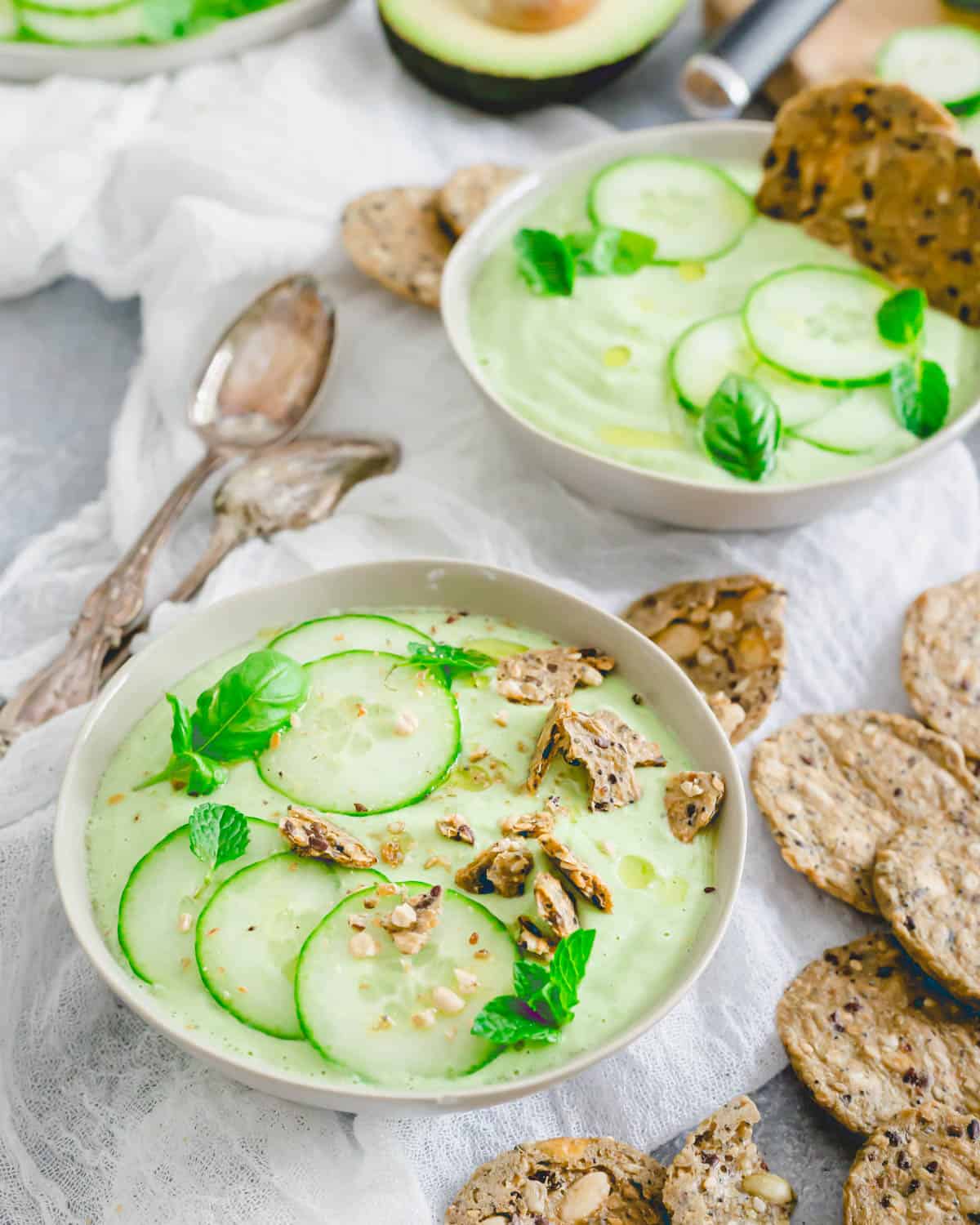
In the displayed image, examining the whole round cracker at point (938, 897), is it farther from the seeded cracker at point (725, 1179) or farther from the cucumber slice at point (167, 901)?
the cucumber slice at point (167, 901)

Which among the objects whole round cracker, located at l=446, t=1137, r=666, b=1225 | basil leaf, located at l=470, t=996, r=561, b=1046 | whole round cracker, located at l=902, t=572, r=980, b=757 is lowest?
whole round cracker, located at l=446, t=1137, r=666, b=1225

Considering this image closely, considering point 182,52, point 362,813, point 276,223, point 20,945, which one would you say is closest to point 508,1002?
point 362,813

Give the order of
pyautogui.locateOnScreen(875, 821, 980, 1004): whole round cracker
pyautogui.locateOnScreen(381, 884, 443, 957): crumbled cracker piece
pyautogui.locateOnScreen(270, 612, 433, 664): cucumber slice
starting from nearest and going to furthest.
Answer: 1. pyautogui.locateOnScreen(381, 884, 443, 957): crumbled cracker piece
2. pyautogui.locateOnScreen(875, 821, 980, 1004): whole round cracker
3. pyautogui.locateOnScreen(270, 612, 433, 664): cucumber slice

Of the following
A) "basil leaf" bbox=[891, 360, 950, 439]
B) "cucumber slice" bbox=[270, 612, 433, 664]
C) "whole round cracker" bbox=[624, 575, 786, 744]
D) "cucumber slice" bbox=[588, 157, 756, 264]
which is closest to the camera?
"cucumber slice" bbox=[270, 612, 433, 664]

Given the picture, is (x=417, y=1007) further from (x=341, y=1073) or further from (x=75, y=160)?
(x=75, y=160)

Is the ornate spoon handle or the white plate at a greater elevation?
the white plate

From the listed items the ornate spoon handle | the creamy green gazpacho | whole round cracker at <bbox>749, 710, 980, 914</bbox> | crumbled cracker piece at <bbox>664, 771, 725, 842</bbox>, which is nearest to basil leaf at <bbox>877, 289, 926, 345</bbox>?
the creamy green gazpacho

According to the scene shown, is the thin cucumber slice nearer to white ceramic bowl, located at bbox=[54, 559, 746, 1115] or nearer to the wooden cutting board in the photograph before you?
the wooden cutting board
